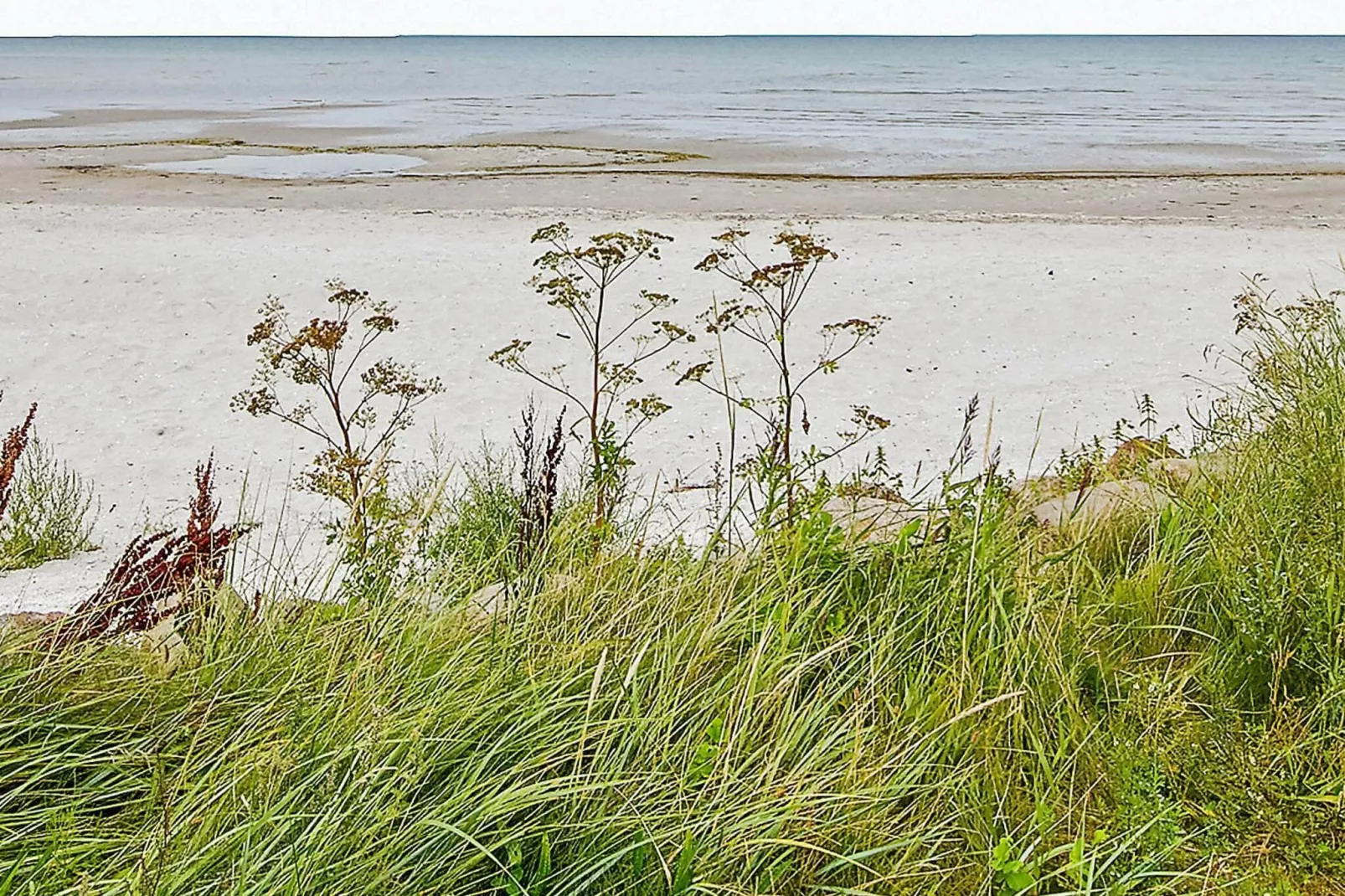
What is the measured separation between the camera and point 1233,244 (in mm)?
12789

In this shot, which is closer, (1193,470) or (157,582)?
(157,582)

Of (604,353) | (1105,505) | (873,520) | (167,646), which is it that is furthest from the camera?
(604,353)

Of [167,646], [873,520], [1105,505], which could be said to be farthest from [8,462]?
[1105,505]

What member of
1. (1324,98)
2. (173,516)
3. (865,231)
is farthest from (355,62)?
(173,516)

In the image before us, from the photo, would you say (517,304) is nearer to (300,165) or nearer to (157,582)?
(157,582)

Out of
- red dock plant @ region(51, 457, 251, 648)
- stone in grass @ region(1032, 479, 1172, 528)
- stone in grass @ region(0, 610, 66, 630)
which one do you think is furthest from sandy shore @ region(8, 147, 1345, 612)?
stone in grass @ region(1032, 479, 1172, 528)

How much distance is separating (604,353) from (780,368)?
1.21 meters

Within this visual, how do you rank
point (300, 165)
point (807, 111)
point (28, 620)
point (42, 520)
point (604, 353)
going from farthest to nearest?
point (807, 111), point (300, 165), point (604, 353), point (42, 520), point (28, 620)

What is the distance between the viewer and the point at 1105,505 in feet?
13.6

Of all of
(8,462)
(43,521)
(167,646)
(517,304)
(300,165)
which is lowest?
(43,521)

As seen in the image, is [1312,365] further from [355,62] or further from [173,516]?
[355,62]

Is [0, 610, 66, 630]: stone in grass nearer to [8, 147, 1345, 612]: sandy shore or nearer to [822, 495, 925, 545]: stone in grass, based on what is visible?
[8, 147, 1345, 612]: sandy shore

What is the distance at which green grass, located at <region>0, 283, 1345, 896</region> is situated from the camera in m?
2.16

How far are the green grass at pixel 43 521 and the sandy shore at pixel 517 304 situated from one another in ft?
0.52
